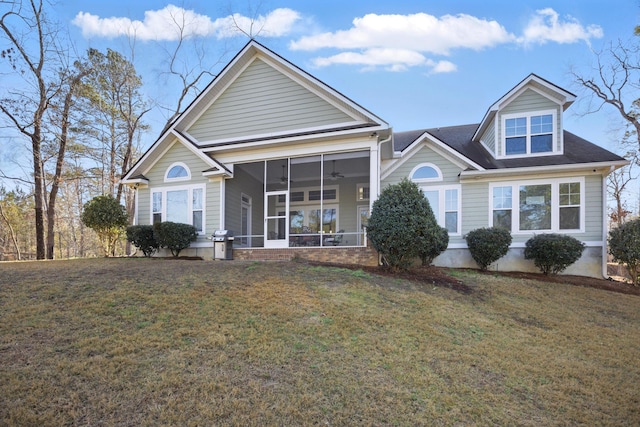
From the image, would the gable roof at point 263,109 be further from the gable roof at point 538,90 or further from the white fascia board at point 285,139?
the gable roof at point 538,90

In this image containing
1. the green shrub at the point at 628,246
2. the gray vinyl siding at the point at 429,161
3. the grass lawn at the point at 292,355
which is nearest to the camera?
the grass lawn at the point at 292,355

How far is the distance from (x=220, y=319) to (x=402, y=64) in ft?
50.9

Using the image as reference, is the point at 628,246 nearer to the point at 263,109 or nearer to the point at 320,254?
the point at 320,254

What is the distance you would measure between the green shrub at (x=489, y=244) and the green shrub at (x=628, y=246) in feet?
9.76

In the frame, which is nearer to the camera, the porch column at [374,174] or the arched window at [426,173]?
the porch column at [374,174]

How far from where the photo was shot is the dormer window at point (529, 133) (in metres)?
13.1

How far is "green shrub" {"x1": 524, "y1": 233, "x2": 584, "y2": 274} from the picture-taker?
36.3ft

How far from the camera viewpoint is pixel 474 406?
13.0 feet

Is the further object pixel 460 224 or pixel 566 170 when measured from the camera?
pixel 460 224

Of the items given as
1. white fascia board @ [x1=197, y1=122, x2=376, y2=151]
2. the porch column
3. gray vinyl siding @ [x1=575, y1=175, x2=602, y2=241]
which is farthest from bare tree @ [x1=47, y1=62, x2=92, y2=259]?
gray vinyl siding @ [x1=575, y1=175, x2=602, y2=241]

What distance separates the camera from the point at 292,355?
4.62m

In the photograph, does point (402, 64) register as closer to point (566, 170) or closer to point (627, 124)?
point (566, 170)

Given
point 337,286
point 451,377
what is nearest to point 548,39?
point 337,286

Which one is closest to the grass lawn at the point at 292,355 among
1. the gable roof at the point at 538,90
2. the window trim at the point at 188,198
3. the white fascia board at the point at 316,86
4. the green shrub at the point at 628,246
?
the green shrub at the point at 628,246
